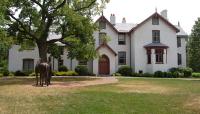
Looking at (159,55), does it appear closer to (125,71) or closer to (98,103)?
(125,71)

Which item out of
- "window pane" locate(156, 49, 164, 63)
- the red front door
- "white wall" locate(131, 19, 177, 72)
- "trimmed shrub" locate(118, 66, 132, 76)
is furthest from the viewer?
"white wall" locate(131, 19, 177, 72)

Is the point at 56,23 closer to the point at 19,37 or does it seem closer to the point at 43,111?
the point at 19,37

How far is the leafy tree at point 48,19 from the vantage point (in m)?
35.6

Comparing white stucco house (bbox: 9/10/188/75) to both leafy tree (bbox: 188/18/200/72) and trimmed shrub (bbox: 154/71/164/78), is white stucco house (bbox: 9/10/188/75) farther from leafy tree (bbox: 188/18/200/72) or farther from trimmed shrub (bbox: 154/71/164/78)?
leafy tree (bbox: 188/18/200/72)

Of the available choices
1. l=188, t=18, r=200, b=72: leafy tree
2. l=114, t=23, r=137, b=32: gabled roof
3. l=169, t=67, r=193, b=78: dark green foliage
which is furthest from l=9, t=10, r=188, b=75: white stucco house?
l=188, t=18, r=200, b=72: leafy tree

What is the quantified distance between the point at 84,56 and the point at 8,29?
7.87 meters

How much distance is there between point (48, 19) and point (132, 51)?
17.3 metres

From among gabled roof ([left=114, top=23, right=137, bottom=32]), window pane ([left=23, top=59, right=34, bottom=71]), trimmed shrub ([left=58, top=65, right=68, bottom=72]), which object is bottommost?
trimmed shrub ([left=58, top=65, right=68, bottom=72])

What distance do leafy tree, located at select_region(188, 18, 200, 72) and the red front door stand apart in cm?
2535

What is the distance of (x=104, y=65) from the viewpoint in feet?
160

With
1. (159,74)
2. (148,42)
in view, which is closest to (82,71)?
(159,74)

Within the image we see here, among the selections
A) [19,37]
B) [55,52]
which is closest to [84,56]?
[19,37]

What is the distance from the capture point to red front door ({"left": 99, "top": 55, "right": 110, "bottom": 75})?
1919 inches

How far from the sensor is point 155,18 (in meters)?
50.0
